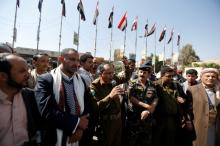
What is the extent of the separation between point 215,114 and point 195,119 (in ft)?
1.22

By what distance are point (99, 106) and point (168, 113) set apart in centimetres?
169

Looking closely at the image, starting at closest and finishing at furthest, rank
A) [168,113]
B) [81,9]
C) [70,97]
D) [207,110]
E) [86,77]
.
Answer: [70,97] → [86,77] → [207,110] → [168,113] → [81,9]

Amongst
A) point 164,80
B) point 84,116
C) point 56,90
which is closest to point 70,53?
point 56,90

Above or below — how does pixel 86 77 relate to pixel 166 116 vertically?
above

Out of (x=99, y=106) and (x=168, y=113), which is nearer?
(x=99, y=106)

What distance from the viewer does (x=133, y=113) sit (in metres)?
5.00

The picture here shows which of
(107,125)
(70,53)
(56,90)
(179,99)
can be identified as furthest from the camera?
(179,99)

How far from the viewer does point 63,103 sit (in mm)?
3387

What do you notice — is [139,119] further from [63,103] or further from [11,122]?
[11,122]

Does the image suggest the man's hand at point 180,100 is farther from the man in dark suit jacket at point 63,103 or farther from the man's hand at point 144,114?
the man in dark suit jacket at point 63,103

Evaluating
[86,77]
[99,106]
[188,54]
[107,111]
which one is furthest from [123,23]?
[188,54]

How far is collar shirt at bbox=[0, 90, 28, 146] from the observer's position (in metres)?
2.72

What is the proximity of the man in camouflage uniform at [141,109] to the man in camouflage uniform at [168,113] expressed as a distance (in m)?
0.39

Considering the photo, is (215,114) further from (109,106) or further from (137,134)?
(109,106)
